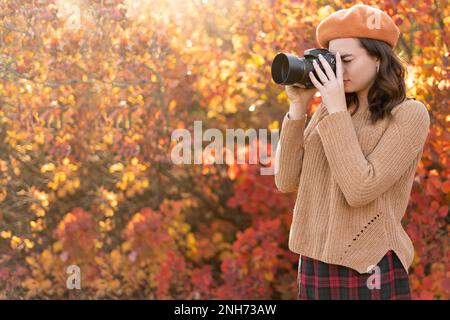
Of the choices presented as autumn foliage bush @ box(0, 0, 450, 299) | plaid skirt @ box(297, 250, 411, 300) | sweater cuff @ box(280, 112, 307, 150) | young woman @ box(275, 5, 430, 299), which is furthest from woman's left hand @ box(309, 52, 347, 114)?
autumn foliage bush @ box(0, 0, 450, 299)

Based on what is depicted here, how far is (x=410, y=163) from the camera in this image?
1.57 m

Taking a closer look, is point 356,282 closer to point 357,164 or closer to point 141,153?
point 357,164

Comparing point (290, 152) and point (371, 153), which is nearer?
point (371, 153)

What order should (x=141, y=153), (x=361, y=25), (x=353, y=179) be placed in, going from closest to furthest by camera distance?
(x=353, y=179) < (x=361, y=25) < (x=141, y=153)

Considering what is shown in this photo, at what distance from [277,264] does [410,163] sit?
2107 mm

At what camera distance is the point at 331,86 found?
1.58 m

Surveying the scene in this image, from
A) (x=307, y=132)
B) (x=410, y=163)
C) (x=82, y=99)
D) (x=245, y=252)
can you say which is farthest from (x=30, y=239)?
(x=410, y=163)

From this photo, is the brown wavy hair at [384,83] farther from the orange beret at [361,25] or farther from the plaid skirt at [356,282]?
the plaid skirt at [356,282]

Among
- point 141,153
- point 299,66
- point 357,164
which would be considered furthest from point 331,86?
point 141,153

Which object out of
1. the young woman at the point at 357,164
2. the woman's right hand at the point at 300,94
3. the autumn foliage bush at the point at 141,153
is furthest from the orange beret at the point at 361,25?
the autumn foliage bush at the point at 141,153

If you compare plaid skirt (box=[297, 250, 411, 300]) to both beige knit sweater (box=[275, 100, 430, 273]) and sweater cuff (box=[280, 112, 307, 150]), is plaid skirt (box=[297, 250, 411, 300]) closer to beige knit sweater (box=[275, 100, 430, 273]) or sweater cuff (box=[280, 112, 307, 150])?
beige knit sweater (box=[275, 100, 430, 273])

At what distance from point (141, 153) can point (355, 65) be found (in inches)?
85.4

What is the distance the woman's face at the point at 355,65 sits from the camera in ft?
5.33
